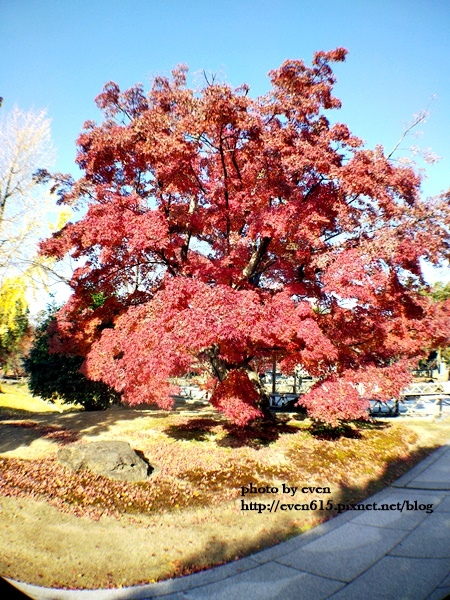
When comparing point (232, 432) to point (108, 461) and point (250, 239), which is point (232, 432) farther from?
point (250, 239)

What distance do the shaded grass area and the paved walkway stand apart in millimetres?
254

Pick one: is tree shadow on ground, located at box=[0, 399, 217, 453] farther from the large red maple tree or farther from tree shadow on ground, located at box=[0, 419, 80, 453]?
the large red maple tree

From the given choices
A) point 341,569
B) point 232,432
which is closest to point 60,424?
point 232,432

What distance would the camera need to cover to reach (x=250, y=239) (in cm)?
1130

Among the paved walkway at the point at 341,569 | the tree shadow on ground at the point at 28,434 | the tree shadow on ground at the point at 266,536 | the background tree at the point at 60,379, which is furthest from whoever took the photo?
the background tree at the point at 60,379

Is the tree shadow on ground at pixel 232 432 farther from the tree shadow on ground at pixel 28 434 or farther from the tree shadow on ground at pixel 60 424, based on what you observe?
the tree shadow on ground at pixel 28 434

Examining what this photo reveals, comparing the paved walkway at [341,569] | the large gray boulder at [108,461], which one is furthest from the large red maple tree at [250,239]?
the paved walkway at [341,569]

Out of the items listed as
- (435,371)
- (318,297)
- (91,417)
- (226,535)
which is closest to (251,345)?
(318,297)

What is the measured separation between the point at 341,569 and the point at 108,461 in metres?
6.18

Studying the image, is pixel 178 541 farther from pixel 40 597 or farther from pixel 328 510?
pixel 328 510

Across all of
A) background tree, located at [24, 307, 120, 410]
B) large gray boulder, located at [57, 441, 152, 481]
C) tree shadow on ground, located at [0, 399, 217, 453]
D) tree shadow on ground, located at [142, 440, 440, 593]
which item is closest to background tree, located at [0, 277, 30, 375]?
background tree, located at [24, 307, 120, 410]

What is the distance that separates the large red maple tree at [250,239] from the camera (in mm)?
8977

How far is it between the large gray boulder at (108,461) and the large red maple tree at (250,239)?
1483 millimetres

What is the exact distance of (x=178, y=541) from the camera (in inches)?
232
